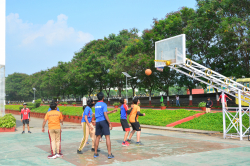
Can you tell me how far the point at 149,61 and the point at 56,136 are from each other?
2399 cm

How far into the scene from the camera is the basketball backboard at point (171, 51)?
10.5 meters

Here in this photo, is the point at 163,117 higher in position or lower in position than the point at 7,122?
lower

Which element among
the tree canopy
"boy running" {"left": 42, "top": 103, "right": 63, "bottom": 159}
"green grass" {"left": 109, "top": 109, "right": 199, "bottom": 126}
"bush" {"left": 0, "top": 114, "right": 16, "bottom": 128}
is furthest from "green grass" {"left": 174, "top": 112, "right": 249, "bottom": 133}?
"bush" {"left": 0, "top": 114, "right": 16, "bottom": 128}

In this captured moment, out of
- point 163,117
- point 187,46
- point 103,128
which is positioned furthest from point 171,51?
point 187,46

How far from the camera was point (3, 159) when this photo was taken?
23.9 ft

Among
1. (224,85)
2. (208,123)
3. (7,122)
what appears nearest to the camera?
(224,85)

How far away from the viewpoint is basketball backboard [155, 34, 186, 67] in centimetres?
1047

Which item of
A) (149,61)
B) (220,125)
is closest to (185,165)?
(220,125)

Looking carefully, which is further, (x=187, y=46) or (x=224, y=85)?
(x=187, y=46)

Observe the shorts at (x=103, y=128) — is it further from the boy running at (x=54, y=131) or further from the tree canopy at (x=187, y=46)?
the tree canopy at (x=187, y=46)

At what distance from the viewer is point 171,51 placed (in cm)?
1104

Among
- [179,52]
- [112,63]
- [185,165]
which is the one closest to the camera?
[185,165]

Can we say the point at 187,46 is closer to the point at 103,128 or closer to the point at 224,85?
the point at 224,85

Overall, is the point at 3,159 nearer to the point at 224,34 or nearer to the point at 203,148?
the point at 203,148
